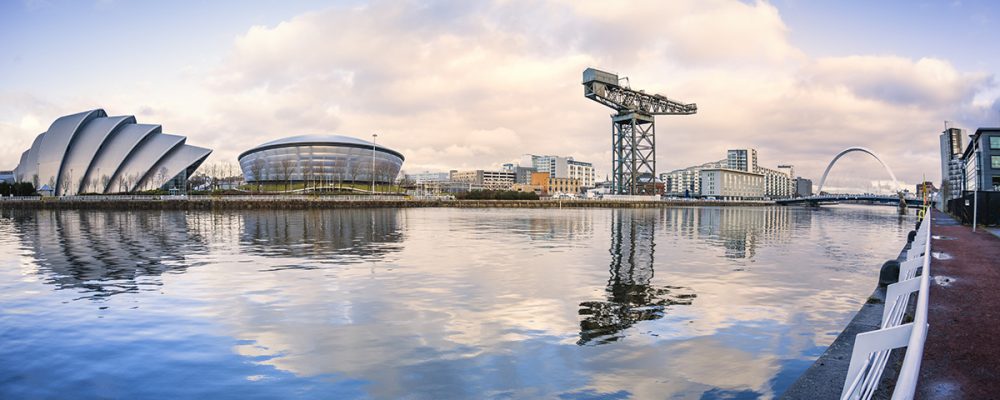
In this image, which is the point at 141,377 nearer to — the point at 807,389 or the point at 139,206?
the point at 807,389

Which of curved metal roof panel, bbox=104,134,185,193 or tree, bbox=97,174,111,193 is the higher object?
curved metal roof panel, bbox=104,134,185,193

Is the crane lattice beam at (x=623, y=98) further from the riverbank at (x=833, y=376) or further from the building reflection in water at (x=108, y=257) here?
the riverbank at (x=833, y=376)

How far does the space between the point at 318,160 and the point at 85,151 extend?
48534 mm

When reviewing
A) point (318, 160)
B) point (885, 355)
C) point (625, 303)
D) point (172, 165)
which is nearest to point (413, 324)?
point (625, 303)

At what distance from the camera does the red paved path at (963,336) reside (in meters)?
5.05

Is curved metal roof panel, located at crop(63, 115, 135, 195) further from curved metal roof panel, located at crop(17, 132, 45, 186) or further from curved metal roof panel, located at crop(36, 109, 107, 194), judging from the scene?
curved metal roof panel, located at crop(17, 132, 45, 186)

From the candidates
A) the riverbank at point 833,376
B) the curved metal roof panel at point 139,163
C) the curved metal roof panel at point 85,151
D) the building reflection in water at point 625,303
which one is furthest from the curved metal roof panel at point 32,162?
the riverbank at point 833,376

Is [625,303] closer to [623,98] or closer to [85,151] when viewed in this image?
[623,98]

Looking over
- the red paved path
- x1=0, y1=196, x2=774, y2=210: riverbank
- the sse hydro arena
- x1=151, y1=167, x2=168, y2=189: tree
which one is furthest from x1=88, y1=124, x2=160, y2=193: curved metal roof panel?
the red paved path

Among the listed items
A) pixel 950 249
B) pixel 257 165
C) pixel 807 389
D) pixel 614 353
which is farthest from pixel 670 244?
pixel 257 165

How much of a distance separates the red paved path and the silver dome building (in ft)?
385

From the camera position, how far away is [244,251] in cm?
2159

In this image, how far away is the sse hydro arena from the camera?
140 m

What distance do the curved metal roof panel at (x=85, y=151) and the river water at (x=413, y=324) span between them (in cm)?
9737
